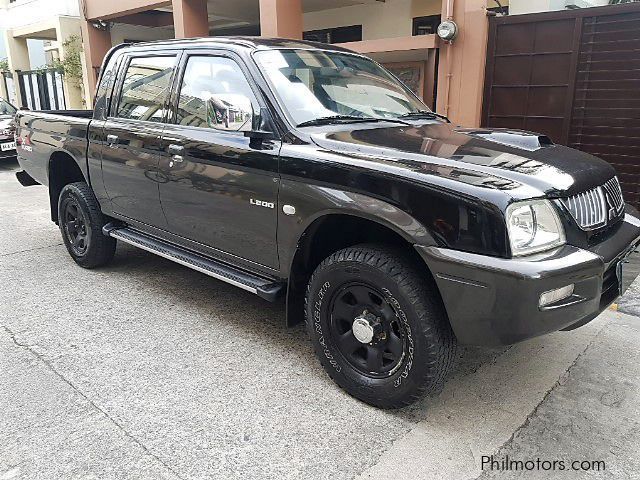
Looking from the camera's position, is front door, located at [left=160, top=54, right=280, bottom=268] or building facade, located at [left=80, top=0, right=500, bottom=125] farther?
building facade, located at [left=80, top=0, right=500, bottom=125]

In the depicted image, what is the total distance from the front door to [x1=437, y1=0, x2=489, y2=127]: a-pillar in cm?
439

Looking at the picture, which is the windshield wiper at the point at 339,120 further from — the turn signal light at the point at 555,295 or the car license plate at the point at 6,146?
the car license plate at the point at 6,146

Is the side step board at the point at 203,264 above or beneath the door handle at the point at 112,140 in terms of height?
beneath

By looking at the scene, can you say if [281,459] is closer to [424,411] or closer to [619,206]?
[424,411]

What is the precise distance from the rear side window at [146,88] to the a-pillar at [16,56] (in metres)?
16.5

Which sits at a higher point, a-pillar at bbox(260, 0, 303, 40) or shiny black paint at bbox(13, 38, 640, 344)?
a-pillar at bbox(260, 0, 303, 40)

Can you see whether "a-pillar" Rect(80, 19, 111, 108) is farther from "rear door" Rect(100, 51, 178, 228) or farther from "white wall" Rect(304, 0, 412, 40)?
"rear door" Rect(100, 51, 178, 228)

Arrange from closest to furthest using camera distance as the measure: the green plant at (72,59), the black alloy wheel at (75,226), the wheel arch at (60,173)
Answer: the black alloy wheel at (75,226), the wheel arch at (60,173), the green plant at (72,59)

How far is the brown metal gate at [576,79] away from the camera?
6152mm

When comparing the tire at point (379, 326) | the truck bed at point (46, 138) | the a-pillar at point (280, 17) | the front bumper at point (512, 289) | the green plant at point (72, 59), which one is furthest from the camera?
the green plant at point (72, 59)

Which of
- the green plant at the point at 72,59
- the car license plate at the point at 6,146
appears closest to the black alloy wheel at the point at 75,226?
the car license plate at the point at 6,146

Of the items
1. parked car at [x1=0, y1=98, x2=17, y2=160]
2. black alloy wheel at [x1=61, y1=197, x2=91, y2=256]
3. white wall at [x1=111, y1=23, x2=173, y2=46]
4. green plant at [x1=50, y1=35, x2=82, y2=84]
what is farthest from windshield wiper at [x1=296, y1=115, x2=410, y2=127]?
green plant at [x1=50, y1=35, x2=82, y2=84]

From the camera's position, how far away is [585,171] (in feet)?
9.45

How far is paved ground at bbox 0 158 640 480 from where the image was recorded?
8.37 feet
